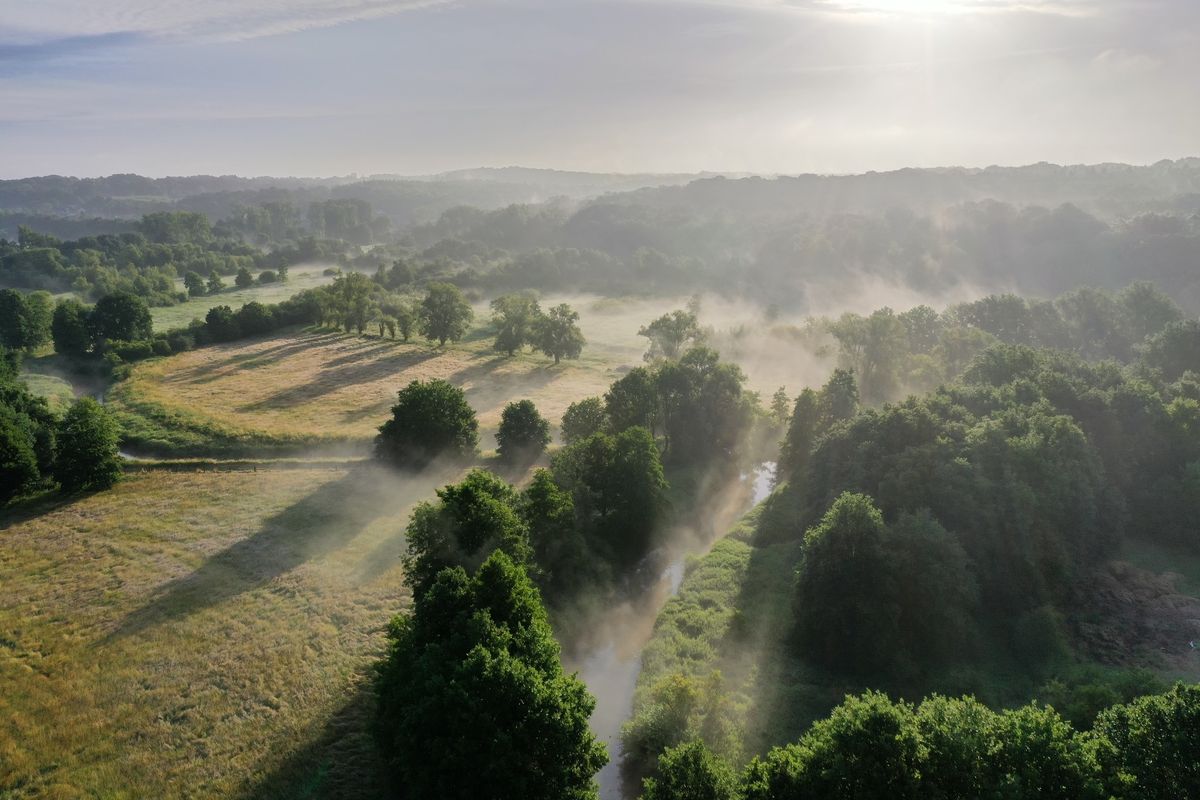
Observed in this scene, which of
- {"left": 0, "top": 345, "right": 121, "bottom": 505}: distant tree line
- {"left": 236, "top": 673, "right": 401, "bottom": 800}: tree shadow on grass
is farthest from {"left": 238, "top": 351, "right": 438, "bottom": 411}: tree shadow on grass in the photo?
{"left": 236, "top": 673, "right": 401, "bottom": 800}: tree shadow on grass

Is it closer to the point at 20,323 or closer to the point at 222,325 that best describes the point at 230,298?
the point at 222,325

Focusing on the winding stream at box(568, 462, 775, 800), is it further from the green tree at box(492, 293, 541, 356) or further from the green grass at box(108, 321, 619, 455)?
the green tree at box(492, 293, 541, 356)

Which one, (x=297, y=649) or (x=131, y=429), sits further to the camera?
(x=131, y=429)

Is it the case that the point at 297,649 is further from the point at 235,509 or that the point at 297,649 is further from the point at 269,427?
the point at 269,427

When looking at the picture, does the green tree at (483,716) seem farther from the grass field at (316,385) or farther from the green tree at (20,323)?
the green tree at (20,323)

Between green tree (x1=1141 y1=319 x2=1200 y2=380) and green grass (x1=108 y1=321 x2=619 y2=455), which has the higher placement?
green tree (x1=1141 y1=319 x2=1200 y2=380)

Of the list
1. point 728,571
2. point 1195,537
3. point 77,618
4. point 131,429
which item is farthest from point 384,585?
point 1195,537

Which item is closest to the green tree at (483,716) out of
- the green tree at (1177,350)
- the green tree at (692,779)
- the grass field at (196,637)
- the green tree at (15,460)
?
the green tree at (692,779)
